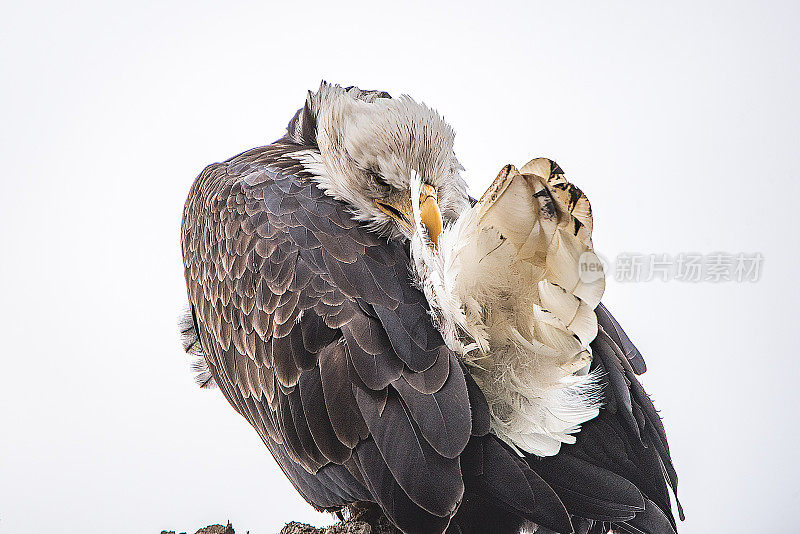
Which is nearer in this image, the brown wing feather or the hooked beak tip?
the brown wing feather

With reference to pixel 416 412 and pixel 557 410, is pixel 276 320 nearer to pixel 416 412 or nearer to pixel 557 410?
pixel 416 412

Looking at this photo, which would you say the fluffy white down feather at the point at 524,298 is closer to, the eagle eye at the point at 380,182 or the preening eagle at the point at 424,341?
the preening eagle at the point at 424,341

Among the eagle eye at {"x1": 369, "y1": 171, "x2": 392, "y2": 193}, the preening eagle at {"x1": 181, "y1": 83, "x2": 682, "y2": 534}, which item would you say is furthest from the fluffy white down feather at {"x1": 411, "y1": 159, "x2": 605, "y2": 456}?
the eagle eye at {"x1": 369, "y1": 171, "x2": 392, "y2": 193}

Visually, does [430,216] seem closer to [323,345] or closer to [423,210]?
[423,210]

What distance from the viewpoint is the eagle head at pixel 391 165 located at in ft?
5.84

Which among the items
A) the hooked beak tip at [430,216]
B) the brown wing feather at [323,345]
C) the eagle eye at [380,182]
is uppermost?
the eagle eye at [380,182]

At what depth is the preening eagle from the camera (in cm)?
139

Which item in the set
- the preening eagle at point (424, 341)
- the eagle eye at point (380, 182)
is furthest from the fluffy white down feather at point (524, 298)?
the eagle eye at point (380, 182)

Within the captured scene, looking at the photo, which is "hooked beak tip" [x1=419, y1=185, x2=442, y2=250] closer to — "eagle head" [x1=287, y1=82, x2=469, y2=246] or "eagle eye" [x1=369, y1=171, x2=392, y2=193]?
"eagle head" [x1=287, y1=82, x2=469, y2=246]

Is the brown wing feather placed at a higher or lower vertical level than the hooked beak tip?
lower

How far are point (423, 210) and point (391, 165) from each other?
0.50 ft

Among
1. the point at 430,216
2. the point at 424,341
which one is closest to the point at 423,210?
the point at 430,216

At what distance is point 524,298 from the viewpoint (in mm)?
1446

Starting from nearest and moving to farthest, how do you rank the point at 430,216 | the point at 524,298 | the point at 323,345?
1. the point at 524,298
2. the point at 323,345
3. the point at 430,216
